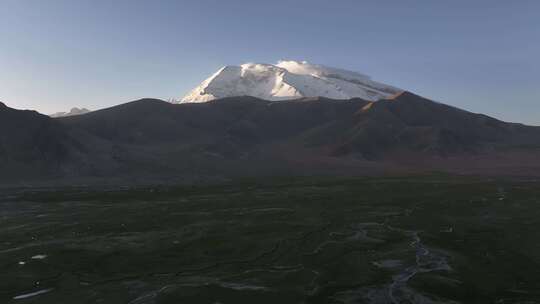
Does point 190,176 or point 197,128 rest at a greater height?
point 197,128

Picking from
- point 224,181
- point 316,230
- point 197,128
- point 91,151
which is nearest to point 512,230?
point 316,230

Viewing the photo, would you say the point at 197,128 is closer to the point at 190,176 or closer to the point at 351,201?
the point at 190,176

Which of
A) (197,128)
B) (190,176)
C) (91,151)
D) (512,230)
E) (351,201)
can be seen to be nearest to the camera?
(512,230)

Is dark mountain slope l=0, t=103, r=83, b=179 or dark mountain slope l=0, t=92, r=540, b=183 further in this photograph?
dark mountain slope l=0, t=92, r=540, b=183

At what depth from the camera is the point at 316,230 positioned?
38969mm

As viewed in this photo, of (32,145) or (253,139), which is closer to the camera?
(32,145)

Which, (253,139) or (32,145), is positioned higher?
(253,139)

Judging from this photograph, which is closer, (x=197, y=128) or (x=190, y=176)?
(x=190, y=176)

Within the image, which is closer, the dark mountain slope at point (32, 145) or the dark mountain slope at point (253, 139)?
the dark mountain slope at point (32, 145)

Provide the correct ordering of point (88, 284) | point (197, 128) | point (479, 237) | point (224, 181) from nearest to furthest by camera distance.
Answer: point (88, 284) → point (479, 237) → point (224, 181) → point (197, 128)

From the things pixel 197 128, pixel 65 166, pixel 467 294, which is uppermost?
pixel 197 128

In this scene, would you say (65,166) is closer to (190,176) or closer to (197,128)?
(190,176)

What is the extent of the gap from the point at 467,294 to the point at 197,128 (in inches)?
5922

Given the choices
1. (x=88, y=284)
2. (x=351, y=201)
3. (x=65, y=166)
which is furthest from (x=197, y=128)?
(x=88, y=284)
